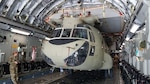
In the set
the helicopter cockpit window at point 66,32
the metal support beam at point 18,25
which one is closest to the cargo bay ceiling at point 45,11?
the metal support beam at point 18,25

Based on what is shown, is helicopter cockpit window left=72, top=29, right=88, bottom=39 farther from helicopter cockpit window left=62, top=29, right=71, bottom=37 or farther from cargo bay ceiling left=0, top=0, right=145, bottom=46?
cargo bay ceiling left=0, top=0, right=145, bottom=46

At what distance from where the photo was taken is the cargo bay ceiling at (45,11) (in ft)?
32.1

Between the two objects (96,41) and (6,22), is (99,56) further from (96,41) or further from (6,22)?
(6,22)

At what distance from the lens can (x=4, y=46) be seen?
Result: 1031cm

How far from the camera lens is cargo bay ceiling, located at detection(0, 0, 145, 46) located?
9797 mm

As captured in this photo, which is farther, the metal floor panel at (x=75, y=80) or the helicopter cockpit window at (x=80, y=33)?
the metal floor panel at (x=75, y=80)

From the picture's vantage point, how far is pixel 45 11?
43.7 feet

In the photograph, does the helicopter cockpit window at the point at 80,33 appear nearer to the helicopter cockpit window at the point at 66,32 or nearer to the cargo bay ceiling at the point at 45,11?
the helicopter cockpit window at the point at 66,32

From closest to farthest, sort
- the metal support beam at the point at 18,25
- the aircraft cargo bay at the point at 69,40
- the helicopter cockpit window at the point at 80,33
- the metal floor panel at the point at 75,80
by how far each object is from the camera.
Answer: the aircraft cargo bay at the point at 69,40 < the helicopter cockpit window at the point at 80,33 < the metal support beam at the point at 18,25 < the metal floor panel at the point at 75,80

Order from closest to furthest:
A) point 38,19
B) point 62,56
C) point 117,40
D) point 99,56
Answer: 1. point 62,56
2. point 99,56
3. point 38,19
4. point 117,40

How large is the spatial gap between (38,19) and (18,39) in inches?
89.9

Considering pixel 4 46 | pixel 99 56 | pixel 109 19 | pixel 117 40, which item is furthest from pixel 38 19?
pixel 117 40

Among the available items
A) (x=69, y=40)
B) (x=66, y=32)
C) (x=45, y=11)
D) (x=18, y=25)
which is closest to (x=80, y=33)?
(x=66, y=32)

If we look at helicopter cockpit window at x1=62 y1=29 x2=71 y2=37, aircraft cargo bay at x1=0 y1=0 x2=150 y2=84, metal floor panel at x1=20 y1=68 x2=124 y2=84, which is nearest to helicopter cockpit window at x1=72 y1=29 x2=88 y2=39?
aircraft cargo bay at x1=0 y1=0 x2=150 y2=84
